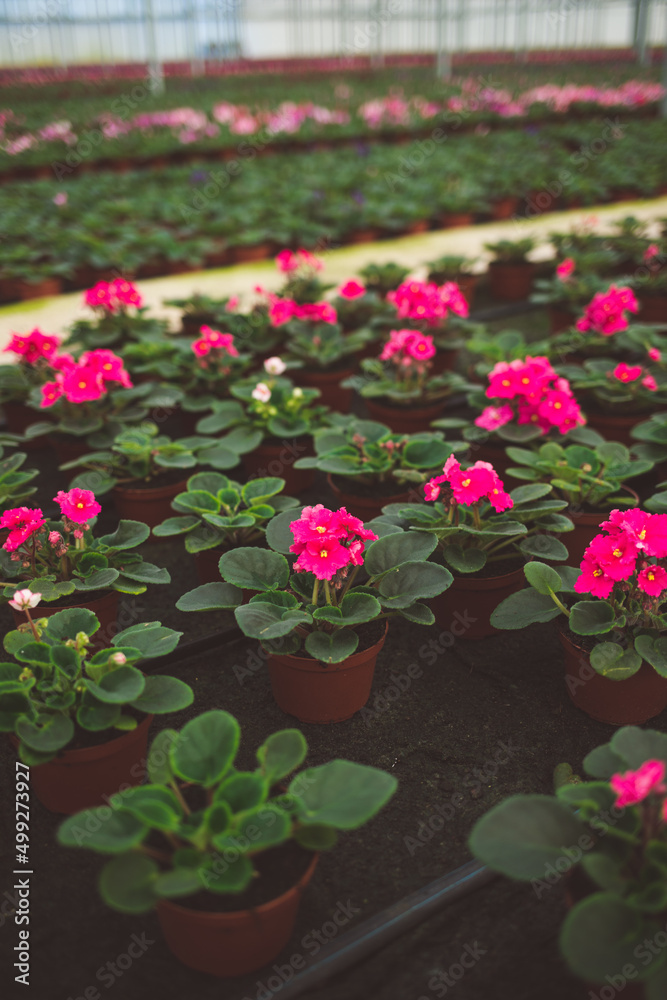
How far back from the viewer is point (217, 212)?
20.9 ft

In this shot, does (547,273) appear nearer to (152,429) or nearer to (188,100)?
(152,429)

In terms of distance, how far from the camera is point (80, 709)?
1.44m

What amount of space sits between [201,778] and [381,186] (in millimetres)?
6700

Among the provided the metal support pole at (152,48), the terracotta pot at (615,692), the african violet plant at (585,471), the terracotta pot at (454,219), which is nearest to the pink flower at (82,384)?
the african violet plant at (585,471)

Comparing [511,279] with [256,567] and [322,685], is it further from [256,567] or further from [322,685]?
[322,685]

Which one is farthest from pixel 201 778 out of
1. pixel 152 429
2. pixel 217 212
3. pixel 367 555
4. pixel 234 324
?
pixel 217 212

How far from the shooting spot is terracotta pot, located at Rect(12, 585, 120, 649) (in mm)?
1885

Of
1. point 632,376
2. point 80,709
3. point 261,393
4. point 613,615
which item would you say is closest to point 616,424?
point 632,376

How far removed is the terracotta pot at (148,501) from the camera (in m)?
2.42

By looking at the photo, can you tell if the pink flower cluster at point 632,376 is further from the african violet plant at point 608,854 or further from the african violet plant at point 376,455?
the african violet plant at point 608,854

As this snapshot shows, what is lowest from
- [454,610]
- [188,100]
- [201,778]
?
[454,610]

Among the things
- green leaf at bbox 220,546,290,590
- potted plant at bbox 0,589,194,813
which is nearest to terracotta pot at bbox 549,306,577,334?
green leaf at bbox 220,546,290,590

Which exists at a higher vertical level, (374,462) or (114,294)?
(114,294)

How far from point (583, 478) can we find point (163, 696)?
1.29 m
